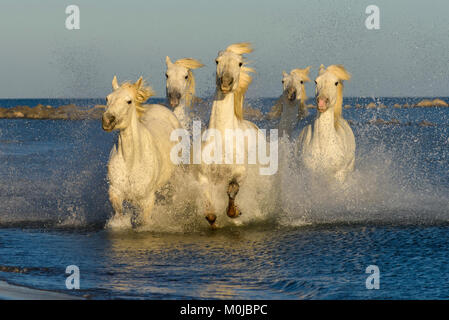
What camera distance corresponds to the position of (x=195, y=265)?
7652mm

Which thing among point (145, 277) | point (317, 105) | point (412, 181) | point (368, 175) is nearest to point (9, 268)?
point (145, 277)

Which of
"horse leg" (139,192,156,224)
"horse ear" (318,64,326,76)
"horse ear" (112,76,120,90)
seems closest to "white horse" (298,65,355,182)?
"horse ear" (318,64,326,76)

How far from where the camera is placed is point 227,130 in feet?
30.8

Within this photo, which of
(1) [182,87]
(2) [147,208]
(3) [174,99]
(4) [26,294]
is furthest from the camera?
(1) [182,87]

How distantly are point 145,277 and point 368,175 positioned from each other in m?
6.78

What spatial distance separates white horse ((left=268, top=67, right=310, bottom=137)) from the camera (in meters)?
12.5

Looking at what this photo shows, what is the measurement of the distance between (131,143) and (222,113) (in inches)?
45.5

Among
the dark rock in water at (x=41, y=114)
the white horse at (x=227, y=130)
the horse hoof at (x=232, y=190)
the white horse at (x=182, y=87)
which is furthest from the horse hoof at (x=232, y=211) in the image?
the dark rock in water at (x=41, y=114)

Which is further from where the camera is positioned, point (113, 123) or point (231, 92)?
point (231, 92)

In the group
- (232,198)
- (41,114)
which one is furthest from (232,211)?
(41,114)

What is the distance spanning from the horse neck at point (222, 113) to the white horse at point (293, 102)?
10.3ft

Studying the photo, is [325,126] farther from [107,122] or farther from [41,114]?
[41,114]

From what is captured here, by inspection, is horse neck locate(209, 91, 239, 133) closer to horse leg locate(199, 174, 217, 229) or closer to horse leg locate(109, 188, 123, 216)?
horse leg locate(199, 174, 217, 229)
